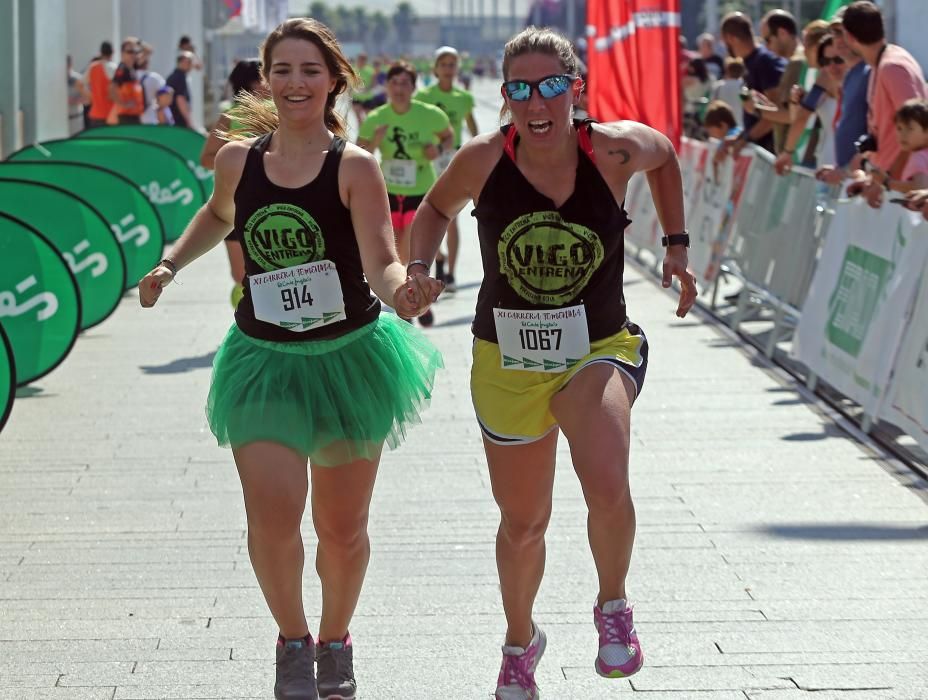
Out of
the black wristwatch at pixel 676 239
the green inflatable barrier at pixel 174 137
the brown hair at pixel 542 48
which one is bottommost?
the green inflatable barrier at pixel 174 137

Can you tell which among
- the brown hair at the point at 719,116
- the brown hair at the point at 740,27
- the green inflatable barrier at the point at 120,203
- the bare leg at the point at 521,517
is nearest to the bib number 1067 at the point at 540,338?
the bare leg at the point at 521,517

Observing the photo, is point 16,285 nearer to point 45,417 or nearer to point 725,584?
point 45,417

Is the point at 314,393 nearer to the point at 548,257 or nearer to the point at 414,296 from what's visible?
the point at 414,296

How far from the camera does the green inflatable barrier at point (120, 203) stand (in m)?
11.9

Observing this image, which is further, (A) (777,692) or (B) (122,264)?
(B) (122,264)

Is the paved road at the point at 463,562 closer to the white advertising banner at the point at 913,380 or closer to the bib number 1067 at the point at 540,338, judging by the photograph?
the white advertising banner at the point at 913,380

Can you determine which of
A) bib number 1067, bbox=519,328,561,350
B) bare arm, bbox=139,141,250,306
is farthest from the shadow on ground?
bib number 1067, bbox=519,328,561,350

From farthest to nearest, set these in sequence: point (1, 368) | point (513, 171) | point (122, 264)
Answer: point (122, 264) → point (1, 368) → point (513, 171)

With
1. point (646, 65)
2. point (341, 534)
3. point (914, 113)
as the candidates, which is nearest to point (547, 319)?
point (341, 534)

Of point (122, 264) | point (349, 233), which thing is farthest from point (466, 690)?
point (122, 264)

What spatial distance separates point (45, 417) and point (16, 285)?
0.72 metres

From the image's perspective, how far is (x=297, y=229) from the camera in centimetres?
434

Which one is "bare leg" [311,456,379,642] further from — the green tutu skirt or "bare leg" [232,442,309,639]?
"bare leg" [232,442,309,639]

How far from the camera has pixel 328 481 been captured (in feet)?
14.7
